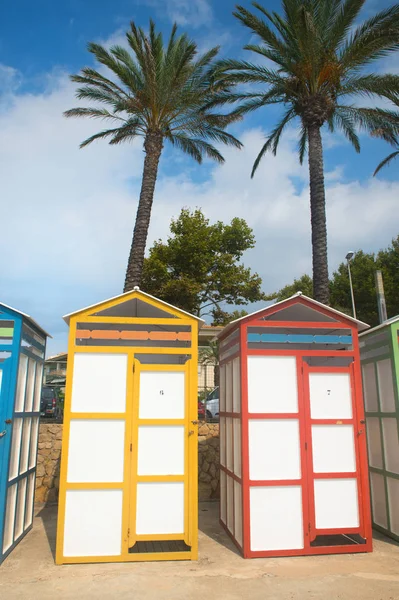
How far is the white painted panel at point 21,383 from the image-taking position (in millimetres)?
6184


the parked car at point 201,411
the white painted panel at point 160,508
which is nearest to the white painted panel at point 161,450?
the white painted panel at point 160,508

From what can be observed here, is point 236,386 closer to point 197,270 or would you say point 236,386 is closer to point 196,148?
point 196,148

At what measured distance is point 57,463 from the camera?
354 inches

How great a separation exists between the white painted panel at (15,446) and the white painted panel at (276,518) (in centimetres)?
316

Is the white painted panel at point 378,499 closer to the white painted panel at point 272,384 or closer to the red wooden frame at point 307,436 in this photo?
the red wooden frame at point 307,436

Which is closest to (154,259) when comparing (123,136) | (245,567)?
(123,136)

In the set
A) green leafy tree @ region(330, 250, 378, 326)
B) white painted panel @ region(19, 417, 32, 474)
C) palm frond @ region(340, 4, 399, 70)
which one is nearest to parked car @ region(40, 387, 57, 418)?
white painted panel @ region(19, 417, 32, 474)

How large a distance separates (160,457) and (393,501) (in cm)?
348

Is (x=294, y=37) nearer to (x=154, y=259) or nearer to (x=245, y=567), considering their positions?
(x=245, y=567)

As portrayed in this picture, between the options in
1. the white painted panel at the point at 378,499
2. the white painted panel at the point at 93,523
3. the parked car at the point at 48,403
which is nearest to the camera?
the white painted panel at the point at 93,523

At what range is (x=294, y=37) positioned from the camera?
36.1 feet

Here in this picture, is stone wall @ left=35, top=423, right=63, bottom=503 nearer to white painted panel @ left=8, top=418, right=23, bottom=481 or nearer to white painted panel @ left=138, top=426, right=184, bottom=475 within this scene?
white painted panel @ left=8, top=418, right=23, bottom=481

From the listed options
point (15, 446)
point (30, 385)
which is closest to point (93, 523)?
point (15, 446)

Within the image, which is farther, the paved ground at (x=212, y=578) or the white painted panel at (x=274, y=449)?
the white painted panel at (x=274, y=449)
